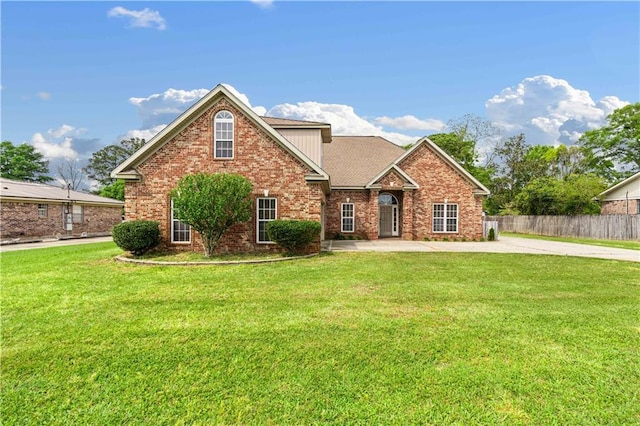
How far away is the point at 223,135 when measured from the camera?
14.0 meters

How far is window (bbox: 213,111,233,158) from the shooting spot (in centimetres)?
1391

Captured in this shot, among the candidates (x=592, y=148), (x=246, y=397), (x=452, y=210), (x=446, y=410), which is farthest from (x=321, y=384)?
(x=592, y=148)

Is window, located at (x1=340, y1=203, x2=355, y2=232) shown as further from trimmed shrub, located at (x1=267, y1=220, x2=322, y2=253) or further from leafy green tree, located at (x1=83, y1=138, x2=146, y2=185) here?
leafy green tree, located at (x1=83, y1=138, x2=146, y2=185)

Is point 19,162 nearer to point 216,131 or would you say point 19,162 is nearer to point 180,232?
point 180,232

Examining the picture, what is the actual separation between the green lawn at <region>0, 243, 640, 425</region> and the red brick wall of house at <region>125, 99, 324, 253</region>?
5413 millimetres

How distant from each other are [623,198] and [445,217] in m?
17.7

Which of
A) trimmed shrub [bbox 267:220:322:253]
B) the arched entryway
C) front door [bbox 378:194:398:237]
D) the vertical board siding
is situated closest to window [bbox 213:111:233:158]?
trimmed shrub [bbox 267:220:322:253]

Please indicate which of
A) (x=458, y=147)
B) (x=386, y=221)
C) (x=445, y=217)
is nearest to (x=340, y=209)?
(x=386, y=221)

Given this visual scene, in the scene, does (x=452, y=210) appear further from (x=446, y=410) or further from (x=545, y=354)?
(x=446, y=410)

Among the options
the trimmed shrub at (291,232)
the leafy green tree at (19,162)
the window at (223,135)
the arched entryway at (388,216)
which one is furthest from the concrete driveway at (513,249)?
the leafy green tree at (19,162)

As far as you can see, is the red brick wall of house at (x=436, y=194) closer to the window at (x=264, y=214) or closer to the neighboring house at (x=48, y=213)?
the window at (x=264, y=214)

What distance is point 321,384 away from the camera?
3.71 m

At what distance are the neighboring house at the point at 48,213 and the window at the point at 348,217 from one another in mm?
20641

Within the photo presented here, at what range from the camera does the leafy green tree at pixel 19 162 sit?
4906cm
